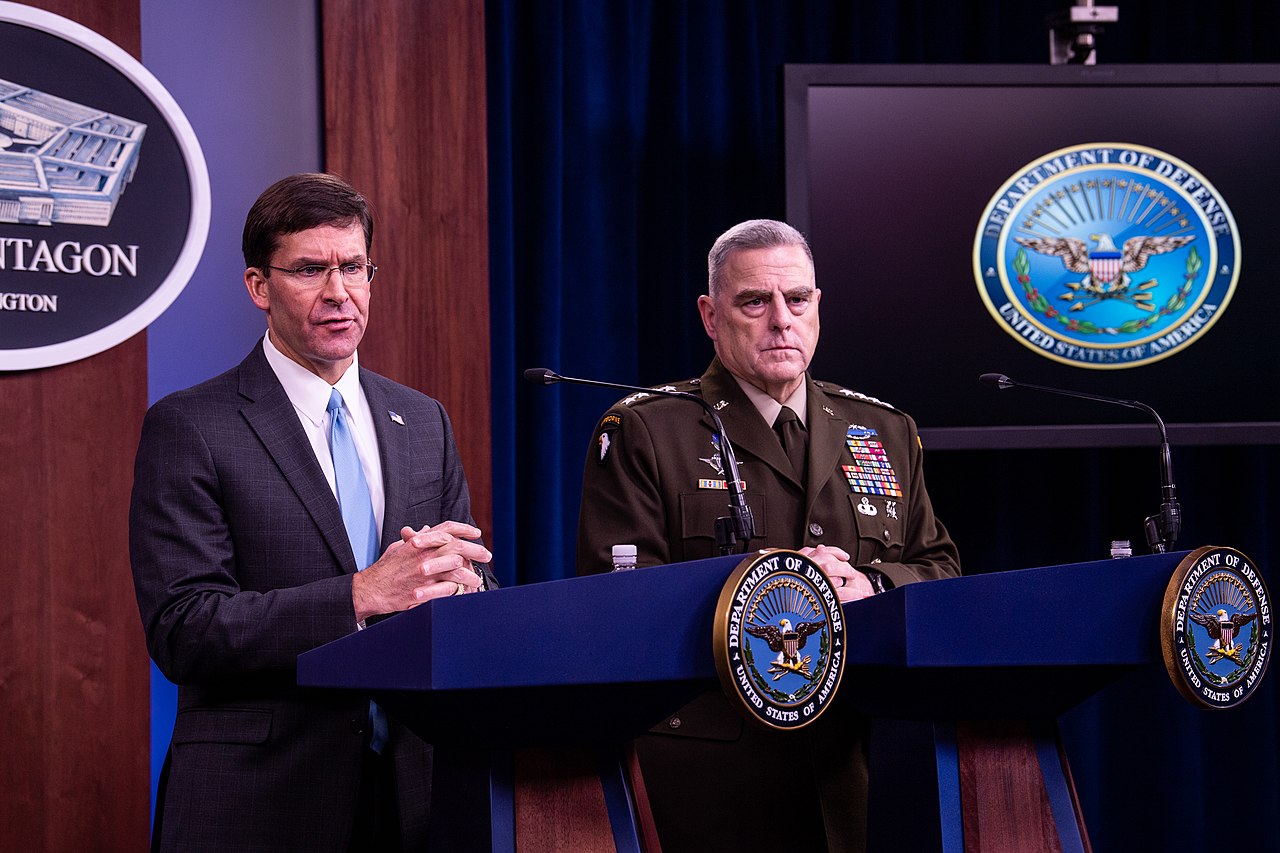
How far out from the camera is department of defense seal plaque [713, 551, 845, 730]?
4.59ft

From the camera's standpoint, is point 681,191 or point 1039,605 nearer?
point 1039,605

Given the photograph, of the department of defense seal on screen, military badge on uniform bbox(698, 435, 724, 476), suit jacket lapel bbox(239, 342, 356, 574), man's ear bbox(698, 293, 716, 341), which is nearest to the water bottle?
suit jacket lapel bbox(239, 342, 356, 574)

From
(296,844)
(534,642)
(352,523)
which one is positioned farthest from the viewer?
(352,523)

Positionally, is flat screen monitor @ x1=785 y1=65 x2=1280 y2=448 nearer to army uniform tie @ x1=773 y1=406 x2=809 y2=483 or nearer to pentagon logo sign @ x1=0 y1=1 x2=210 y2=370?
army uniform tie @ x1=773 y1=406 x2=809 y2=483

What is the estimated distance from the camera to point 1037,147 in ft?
11.5

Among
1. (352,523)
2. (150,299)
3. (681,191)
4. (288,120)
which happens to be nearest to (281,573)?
(352,523)

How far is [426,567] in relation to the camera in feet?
5.23

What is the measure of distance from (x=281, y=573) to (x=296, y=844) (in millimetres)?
364

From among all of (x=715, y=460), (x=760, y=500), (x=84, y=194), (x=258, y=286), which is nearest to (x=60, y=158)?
(x=84, y=194)

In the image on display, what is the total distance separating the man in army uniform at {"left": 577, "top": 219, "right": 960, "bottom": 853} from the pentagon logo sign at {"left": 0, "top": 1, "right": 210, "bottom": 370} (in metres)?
1.13

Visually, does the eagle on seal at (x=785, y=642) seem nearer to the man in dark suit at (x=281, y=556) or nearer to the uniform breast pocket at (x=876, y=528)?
the man in dark suit at (x=281, y=556)

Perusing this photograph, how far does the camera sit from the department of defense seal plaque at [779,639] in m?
1.40

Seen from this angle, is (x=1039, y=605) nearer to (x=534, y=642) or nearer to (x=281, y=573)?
(x=534, y=642)

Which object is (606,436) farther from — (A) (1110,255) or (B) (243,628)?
(A) (1110,255)
